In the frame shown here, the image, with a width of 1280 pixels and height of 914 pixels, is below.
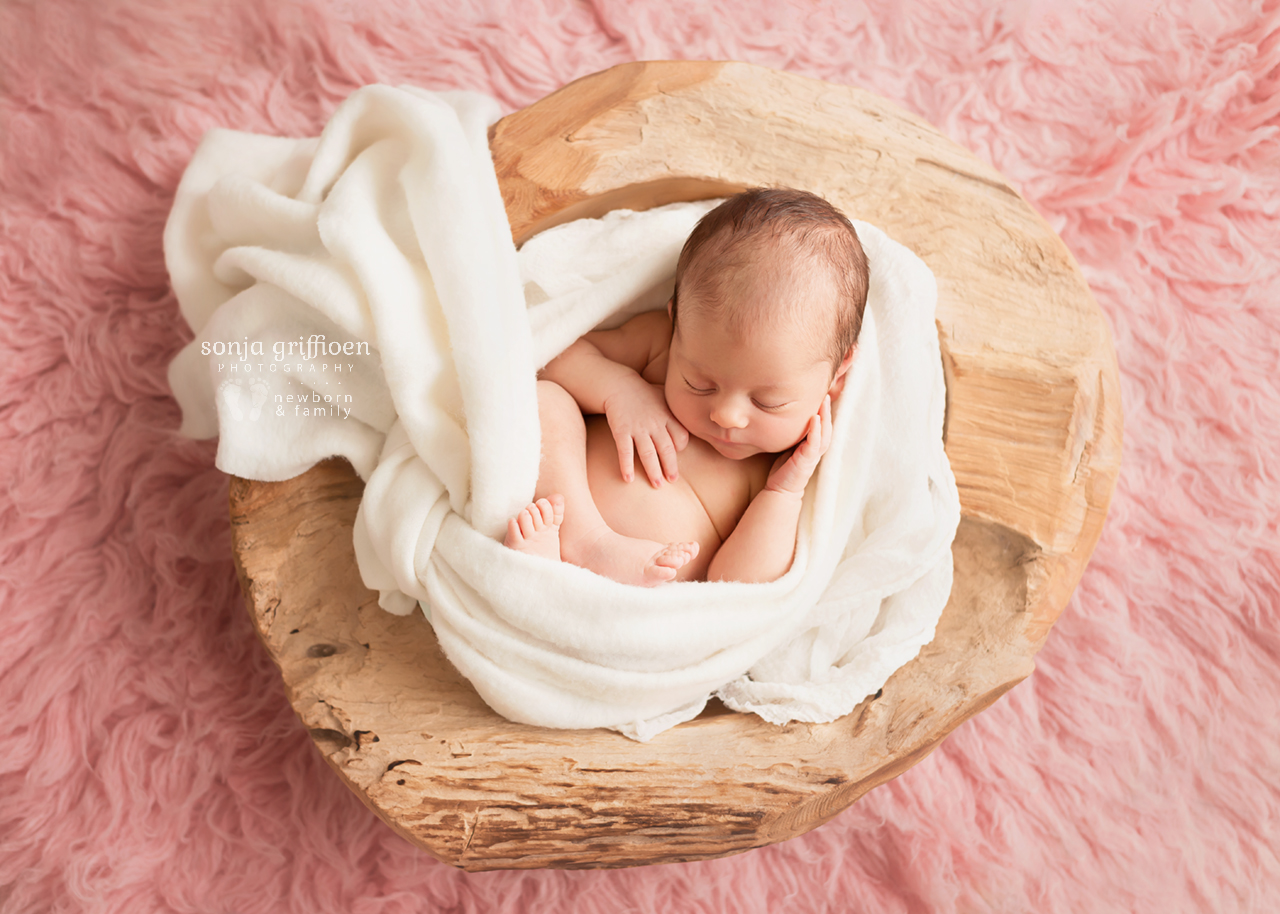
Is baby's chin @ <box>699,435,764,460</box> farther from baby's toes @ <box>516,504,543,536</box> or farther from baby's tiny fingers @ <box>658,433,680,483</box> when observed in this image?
baby's toes @ <box>516,504,543,536</box>

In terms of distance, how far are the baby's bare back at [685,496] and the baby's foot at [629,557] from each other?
0.04 m

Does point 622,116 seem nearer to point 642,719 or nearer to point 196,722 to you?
point 642,719

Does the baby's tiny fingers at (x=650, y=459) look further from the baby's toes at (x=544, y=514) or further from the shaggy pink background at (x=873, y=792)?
the shaggy pink background at (x=873, y=792)

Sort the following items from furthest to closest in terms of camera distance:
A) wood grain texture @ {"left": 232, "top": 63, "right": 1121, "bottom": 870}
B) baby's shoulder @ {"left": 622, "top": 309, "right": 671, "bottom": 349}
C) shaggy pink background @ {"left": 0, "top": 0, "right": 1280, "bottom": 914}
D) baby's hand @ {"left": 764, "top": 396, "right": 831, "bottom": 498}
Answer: shaggy pink background @ {"left": 0, "top": 0, "right": 1280, "bottom": 914}, baby's shoulder @ {"left": 622, "top": 309, "right": 671, "bottom": 349}, baby's hand @ {"left": 764, "top": 396, "right": 831, "bottom": 498}, wood grain texture @ {"left": 232, "top": 63, "right": 1121, "bottom": 870}

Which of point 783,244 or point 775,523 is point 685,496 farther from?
point 783,244

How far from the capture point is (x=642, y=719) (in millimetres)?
1050

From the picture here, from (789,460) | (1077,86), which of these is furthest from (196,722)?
(1077,86)

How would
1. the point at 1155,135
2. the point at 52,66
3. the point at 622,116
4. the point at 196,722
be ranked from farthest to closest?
1. the point at 1155,135
2. the point at 52,66
3. the point at 196,722
4. the point at 622,116

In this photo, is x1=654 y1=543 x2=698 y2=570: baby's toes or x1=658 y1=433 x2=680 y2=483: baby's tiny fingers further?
x1=658 y1=433 x2=680 y2=483: baby's tiny fingers

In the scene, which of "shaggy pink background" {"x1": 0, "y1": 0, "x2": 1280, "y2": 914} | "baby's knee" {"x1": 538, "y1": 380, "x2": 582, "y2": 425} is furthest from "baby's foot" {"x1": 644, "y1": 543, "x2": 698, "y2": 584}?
"shaggy pink background" {"x1": 0, "y1": 0, "x2": 1280, "y2": 914}

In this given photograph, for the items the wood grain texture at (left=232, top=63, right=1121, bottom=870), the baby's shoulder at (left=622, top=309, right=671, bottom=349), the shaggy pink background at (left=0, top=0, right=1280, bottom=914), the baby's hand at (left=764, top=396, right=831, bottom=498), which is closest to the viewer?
the wood grain texture at (left=232, top=63, right=1121, bottom=870)

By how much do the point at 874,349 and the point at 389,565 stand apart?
665mm

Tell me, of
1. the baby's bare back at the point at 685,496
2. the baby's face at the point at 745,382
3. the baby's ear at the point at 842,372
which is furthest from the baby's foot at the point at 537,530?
the baby's ear at the point at 842,372

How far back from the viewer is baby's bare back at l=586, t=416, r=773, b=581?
113 centimetres
